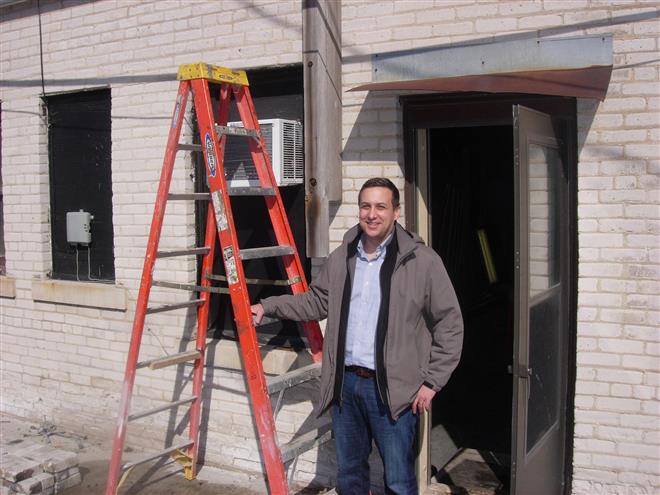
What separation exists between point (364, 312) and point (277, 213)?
3.86 feet

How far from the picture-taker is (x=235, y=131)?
432cm

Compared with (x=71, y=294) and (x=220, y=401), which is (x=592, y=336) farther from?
(x=71, y=294)

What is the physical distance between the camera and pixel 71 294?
248 inches

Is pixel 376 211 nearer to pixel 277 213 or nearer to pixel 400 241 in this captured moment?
pixel 400 241

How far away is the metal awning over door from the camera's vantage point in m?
3.82

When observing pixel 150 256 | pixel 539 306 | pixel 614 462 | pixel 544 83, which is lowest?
pixel 614 462

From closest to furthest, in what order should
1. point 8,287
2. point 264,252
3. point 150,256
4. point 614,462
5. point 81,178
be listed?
point 614,462 < point 264,252 < point 150,256 < point 81,178 < point 8,287

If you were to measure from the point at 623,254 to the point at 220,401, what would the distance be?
303 cm

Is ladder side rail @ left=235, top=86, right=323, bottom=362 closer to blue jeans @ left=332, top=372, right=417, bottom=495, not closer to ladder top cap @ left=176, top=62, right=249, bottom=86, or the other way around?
ladder top cap @ left=176, top=62, right=249, bottom=86

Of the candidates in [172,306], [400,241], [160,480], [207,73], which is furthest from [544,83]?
[160,480]

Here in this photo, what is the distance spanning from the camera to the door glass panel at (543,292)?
3.78 meters

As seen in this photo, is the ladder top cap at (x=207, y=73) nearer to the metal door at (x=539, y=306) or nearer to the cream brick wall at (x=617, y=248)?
the cream brick wall at (x=617, y=248)

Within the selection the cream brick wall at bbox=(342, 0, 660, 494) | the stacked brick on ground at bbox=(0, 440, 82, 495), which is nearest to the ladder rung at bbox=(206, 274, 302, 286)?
the cream brick wall at bbox=(342, 0, 660, 494)

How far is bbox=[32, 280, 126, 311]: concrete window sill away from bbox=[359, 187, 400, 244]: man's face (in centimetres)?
304
